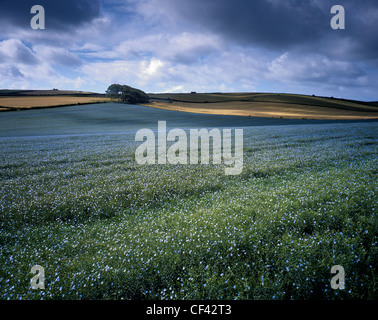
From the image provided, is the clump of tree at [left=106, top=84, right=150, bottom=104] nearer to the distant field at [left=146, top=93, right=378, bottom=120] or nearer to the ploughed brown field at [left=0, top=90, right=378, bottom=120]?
the ploughed brown field at [left=0, top=90, right=378, bottom=120]

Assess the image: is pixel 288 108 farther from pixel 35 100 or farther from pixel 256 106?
pixel 35 100

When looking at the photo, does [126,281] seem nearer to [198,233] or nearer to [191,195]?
[198,233]

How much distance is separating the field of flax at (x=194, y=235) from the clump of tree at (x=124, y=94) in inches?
3596

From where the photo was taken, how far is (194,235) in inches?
250

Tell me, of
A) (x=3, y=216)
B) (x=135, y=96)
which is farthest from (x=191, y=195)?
(x=135, y=96)

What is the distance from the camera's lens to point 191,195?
9977mm

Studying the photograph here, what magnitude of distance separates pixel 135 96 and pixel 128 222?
99.9 meters

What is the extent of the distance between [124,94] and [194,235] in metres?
99.9

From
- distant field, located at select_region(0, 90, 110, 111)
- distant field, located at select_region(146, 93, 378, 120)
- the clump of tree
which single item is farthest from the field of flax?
the clump of tree

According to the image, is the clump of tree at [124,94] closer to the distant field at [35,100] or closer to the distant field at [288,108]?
the distant field at [35,100]

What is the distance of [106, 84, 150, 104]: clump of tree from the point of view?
9604 cm

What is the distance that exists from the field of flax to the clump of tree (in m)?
91.3

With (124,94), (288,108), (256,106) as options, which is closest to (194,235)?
(288,108)
